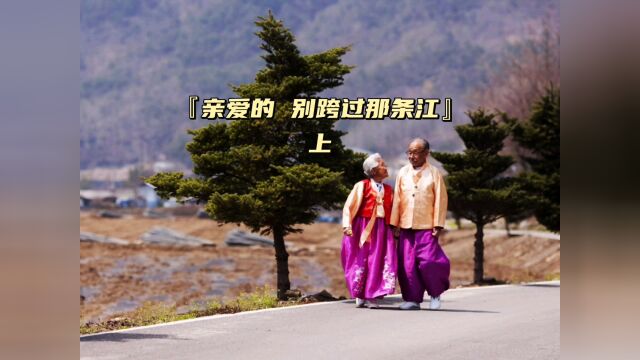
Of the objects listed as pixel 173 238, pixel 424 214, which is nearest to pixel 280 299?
pixel 424 214

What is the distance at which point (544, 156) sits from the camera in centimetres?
2369

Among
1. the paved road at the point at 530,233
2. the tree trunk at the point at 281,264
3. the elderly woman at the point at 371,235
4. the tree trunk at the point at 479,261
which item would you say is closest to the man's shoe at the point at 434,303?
the elderly woman at the point at 371,235

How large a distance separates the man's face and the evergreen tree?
9711 mm

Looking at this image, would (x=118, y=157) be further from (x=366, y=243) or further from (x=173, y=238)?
(x=366, y=243)

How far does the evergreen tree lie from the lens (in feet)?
73.9

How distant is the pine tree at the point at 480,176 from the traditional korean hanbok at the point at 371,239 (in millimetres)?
7695

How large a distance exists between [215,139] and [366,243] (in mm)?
4465

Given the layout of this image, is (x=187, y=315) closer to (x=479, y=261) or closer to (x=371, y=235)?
(x=371, y=235)

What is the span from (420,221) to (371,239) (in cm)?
74

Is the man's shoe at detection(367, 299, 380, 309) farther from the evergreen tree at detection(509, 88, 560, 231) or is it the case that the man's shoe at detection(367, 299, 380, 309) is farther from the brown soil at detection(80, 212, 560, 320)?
the brown soil at detection(80, 212, 560, 320)

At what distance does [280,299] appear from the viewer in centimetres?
1576

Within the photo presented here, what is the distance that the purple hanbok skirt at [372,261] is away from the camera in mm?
13086

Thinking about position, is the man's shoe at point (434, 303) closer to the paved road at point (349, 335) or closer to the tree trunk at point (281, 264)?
the paved road at point (349, 335)

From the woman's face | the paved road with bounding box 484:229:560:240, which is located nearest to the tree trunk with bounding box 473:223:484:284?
the woman's face
